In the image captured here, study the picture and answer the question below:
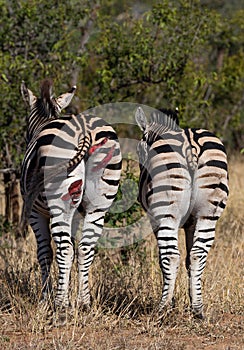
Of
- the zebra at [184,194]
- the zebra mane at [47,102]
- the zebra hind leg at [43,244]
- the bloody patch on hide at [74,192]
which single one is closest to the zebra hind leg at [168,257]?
the zebra at [184,194]

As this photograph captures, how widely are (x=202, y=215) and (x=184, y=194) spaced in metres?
0.26

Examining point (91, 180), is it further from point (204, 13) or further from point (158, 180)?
point (204, 13)

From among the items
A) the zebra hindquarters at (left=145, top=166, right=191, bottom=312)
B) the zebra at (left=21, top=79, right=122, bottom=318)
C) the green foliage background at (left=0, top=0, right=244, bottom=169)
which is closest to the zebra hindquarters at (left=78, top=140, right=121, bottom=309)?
the zebra at (left=21, top=79, right=122, bottom=318)

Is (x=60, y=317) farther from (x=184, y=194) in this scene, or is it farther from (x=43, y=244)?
(x=184, y=194)

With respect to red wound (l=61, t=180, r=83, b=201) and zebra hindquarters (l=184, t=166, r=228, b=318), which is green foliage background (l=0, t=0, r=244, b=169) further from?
zebra hindquarters (l=184, t=166, r=228, b=318)

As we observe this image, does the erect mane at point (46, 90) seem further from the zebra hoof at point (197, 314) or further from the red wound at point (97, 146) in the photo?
the zebra hoof at point (197, 314)

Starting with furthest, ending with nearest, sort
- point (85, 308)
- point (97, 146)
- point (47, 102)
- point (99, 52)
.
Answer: point (99, 52) → point (47, 102) → point (85, 308) → point (97, 146)

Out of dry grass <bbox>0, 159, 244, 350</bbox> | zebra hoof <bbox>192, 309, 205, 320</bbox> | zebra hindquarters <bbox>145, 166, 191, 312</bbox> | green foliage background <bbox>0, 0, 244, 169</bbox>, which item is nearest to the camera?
dry grass <bbox>0, 159, 244, 350</bbox>

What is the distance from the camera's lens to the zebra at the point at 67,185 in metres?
5.16

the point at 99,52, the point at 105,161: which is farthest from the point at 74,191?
the point at 99,52

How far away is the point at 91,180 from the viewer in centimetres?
539

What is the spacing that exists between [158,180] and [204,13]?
14.8ft

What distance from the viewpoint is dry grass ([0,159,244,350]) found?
4.79m

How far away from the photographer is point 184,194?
5020 millimetres
